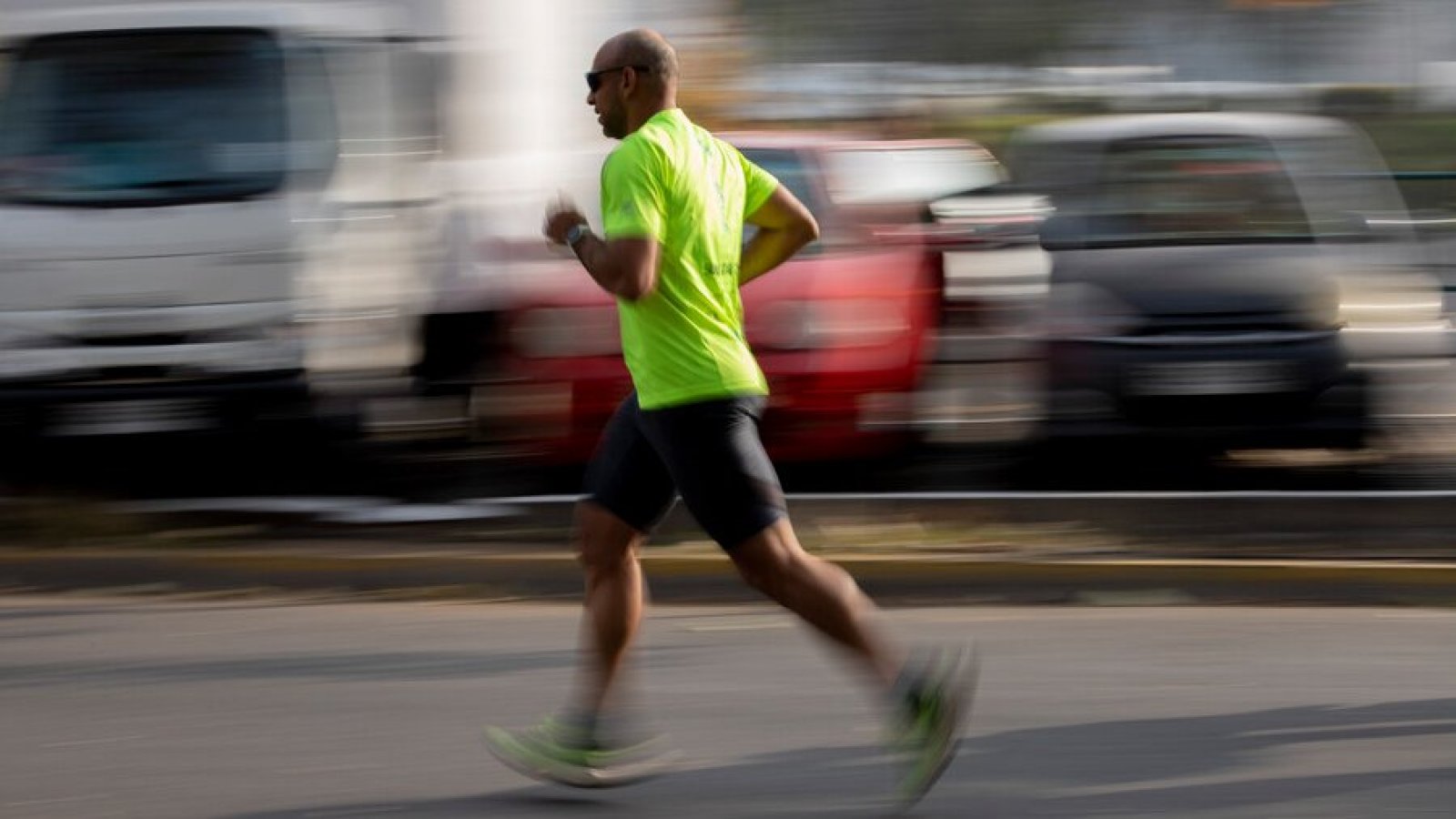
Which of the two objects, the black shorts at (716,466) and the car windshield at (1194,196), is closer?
the black shorts at (716,466)

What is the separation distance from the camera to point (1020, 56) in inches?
701

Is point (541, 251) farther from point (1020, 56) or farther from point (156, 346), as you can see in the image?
point (1020, 56)

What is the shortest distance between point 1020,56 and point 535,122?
725cm

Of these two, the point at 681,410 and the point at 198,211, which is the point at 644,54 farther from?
the point at 198,211

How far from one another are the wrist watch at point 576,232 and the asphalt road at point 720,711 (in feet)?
4.20

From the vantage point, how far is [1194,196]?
9.86 metres

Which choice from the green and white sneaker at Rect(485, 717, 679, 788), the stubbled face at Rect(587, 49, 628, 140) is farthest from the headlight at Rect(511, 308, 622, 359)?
the stubbled face at Rect(587, 49, 628, 140)

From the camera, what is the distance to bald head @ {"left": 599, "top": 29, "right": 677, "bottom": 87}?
517 centimetres

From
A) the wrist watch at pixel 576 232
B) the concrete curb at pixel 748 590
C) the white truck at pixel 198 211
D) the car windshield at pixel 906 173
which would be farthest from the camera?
the car windshield at pixel 906 173

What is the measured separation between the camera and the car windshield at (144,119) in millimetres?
10195

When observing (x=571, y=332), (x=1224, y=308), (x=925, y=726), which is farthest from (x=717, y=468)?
(x=1224, y=308)

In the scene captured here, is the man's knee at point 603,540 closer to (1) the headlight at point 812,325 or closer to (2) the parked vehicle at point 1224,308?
(1) the headlight at point 812,325

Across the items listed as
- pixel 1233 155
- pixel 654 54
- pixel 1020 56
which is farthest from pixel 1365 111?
pixel 654 54

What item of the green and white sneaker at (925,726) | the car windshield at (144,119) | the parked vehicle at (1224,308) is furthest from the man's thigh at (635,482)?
the car windshield at (144,119)
